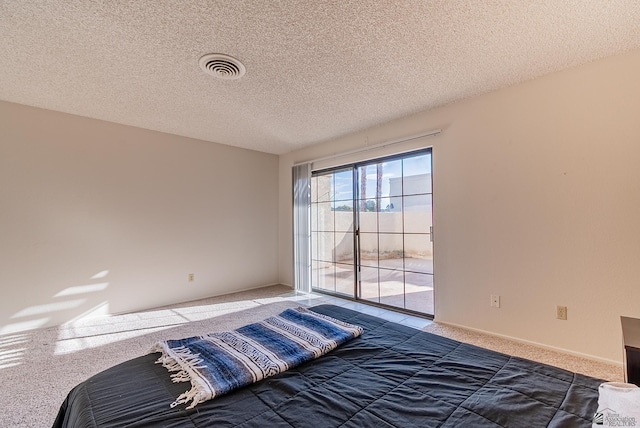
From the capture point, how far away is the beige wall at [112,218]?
3.05 m

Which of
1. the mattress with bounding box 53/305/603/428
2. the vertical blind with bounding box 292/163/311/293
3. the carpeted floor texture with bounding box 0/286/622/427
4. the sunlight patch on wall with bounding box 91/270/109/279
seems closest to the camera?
the mattress with bounding box 53/305/603/428

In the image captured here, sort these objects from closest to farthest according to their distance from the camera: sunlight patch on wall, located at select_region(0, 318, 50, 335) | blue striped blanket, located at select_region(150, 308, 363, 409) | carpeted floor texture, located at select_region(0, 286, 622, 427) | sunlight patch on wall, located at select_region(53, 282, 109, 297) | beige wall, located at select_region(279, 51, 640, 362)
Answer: blue striped blanket, located at select_region(150, 308, 363, 409) → carpeted floor texture, located at select_region(0, 286, 622, 427) → beige wall, located at select_region(279, 51, 640, 362) → sunlight patch on wall, located at select_region(0, 318, 50, 335) → sunlight patch on wall, located at select_region(53, 282, 109, 297)

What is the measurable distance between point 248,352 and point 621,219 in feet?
9.01

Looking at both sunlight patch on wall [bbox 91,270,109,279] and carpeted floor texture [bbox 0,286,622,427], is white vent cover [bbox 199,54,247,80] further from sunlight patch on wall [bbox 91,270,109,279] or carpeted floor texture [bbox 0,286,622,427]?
sunlight patch on wall [bbox 91,270,109,279]

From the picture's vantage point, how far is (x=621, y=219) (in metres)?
2.18

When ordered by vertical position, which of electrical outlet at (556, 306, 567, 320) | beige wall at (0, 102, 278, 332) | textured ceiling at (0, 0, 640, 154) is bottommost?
electrical outlet at (556, 306, 567, 320)

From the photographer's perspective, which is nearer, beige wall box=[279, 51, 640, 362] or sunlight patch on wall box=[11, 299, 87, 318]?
beige wall box=[279, 51, 640, 362]

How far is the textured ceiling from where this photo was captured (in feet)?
5.71

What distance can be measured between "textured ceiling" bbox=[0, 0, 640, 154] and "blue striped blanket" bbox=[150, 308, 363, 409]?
6.03 feet

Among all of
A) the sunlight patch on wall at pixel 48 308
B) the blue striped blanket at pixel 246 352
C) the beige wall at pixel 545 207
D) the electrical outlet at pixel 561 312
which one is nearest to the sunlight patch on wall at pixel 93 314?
the sunlight patch on wall at pixel 48 308

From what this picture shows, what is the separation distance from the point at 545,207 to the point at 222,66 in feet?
9.49

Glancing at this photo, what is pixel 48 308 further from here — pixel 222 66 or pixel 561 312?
pixel 561 312

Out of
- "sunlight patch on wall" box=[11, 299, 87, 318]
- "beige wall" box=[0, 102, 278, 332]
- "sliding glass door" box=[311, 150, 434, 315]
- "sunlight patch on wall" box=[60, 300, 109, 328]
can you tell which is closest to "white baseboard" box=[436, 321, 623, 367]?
"sliding glass door" box=[311, 150, 434, 315]

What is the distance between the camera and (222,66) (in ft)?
7.53
